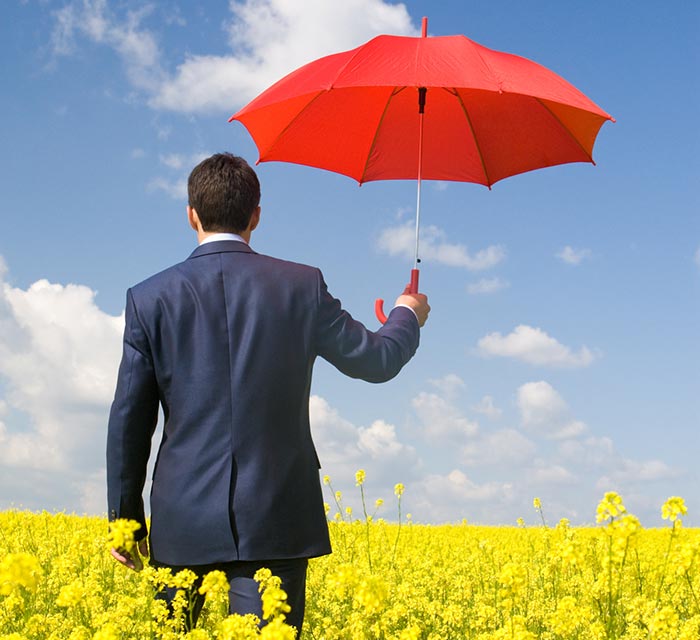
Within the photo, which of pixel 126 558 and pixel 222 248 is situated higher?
pixel 222 248

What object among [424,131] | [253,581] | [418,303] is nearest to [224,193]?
[418,303]

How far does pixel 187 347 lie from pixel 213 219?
1.74ft

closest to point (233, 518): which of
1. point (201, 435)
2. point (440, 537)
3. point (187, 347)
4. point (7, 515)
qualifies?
point (201, 435)

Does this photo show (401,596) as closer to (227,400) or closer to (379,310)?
(379,310)

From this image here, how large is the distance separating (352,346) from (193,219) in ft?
2.75

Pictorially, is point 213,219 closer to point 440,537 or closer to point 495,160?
point 495,160

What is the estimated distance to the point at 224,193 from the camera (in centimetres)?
312

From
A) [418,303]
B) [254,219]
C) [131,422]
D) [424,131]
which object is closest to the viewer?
[131,422]

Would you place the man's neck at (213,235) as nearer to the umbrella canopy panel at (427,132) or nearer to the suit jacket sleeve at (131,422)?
the suit jacket sleeve at (131,422)

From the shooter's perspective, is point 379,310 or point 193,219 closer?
point 193,219

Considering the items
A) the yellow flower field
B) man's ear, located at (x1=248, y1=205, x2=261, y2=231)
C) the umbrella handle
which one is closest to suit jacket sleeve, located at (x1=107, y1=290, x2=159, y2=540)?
the yellow flower field

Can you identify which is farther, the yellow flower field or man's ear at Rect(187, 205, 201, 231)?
man's ear at Rect(187, 205, 201, 231)

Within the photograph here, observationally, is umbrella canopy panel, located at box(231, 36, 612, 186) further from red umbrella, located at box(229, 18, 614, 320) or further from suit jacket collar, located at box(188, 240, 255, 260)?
suit jacket collar, located at box(188, 240, 255, 260)

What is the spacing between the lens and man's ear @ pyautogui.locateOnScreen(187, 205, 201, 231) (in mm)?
3242
